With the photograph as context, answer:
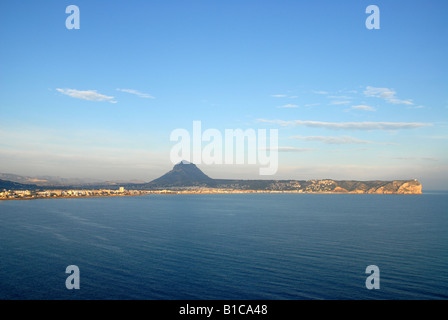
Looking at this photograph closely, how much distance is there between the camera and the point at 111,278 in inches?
1539

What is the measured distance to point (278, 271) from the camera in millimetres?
41812

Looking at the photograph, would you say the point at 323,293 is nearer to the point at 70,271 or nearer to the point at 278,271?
the point at 278,271

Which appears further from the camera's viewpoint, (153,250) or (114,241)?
(114,241)

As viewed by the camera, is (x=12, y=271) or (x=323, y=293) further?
(x=12, y=271)
